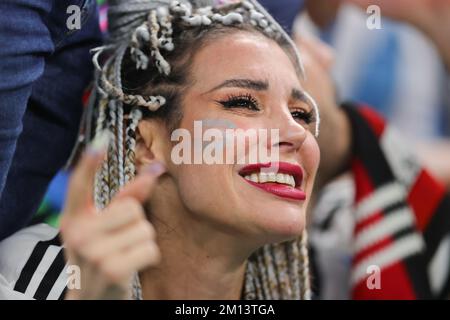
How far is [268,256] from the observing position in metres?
1.76

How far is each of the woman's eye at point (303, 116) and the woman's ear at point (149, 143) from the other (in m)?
0.24

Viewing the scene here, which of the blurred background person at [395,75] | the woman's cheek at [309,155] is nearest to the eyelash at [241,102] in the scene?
the woman's cheek at [309,155]

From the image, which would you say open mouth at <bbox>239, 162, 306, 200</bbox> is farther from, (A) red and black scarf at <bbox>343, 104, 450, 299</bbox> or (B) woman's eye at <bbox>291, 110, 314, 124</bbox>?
(A) red and black scarf at <bbox>343, 104, 450, 299</bbox>

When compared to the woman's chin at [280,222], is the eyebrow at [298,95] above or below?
above

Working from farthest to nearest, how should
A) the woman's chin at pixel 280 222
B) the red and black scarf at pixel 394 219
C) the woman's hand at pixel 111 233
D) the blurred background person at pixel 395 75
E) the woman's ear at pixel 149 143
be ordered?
the blurred background person at pixel 395 75
the red and black scarf at pixel 394 219
the woman's ear at pixel 149 143
the woman's chin at pixel 280 222
the woman's hand at pixel 111 233

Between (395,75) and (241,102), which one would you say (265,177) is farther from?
(395,75)

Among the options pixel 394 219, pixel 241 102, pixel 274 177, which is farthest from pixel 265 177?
pixel 394 219

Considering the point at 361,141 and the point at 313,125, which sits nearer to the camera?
the point at 313,125

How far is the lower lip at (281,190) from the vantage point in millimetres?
1499

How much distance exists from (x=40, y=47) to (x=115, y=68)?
0.76ft

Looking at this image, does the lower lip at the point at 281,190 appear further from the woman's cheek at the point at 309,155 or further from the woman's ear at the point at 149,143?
the woman's ear at the point at 149,143

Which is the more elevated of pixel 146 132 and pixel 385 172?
pixel 146 132

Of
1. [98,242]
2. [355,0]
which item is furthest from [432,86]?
[98,242]
